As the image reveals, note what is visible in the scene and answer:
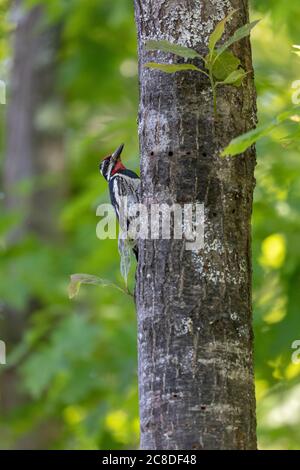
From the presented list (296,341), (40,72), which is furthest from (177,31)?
(40,72)

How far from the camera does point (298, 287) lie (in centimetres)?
493

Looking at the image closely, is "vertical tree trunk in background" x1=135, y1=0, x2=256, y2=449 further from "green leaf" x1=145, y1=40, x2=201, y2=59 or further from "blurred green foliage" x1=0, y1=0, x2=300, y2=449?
"blurred green foliage" x1=0, y1=0, x2=300, y2=449

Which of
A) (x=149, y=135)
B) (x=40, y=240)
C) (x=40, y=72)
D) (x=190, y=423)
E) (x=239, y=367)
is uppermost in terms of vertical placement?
(x=40, y=72)

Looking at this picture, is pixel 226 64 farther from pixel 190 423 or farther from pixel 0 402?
pixel 0 402

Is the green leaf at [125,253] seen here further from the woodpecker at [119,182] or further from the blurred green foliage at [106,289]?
the blurred green foliage at [106,289]

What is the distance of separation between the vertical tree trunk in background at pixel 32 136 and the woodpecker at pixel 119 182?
371 centimetres

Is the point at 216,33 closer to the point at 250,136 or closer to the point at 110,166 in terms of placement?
the point at 250,136

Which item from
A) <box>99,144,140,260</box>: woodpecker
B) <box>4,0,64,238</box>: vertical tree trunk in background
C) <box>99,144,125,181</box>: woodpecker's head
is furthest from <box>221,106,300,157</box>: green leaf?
<box>4,0,64,238</box>: vertical tree trunk in background

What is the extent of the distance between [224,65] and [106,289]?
4821 millimetres

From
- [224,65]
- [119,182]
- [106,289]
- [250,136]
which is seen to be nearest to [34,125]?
[106,289]

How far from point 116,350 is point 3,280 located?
1.12 metres

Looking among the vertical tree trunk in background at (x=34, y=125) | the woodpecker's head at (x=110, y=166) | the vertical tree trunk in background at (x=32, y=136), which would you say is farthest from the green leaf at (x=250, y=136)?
the vertical tree trunk in background at (x=34, y=125)

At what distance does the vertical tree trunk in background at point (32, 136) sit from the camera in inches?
320

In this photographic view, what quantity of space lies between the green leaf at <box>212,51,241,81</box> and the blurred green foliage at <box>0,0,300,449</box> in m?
1.71
